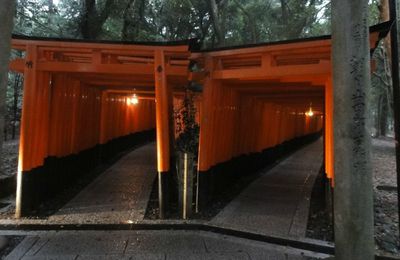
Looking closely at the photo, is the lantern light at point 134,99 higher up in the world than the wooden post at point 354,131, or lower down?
higher up

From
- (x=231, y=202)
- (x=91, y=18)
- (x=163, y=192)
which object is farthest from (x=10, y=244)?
(x=91, y=18)

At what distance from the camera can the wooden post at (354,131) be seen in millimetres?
3447

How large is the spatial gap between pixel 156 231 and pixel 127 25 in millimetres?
9005

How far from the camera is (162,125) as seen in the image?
23.6 feet

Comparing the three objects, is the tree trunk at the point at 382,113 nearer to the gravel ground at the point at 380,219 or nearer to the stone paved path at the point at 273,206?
the gravel ground at the point at 380,219

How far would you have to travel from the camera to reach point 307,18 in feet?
55.2

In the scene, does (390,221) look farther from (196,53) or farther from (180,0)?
(180,0)

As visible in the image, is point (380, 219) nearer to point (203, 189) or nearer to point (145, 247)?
point (203, 189)

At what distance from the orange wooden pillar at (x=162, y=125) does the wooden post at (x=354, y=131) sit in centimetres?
413

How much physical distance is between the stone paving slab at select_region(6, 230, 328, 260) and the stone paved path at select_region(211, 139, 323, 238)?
1.62ft

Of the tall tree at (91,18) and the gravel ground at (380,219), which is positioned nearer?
the gravel ground at (380,219)

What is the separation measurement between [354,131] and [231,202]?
16.5 feet

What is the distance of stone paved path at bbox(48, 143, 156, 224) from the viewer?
691 cm

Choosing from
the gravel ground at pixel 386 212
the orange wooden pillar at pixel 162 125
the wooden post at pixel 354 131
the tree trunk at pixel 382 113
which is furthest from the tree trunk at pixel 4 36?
the tree trunk at pixel 382 113
